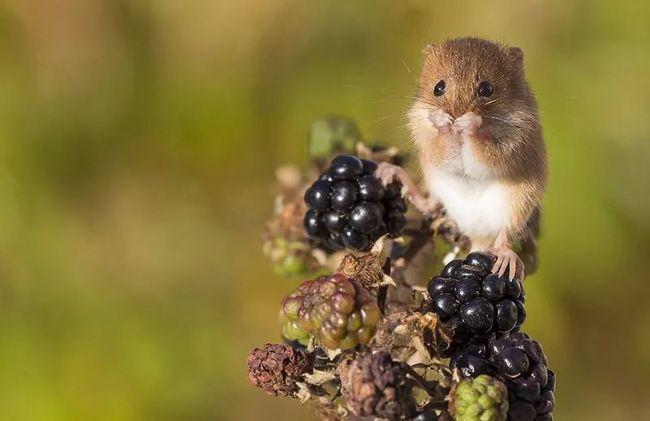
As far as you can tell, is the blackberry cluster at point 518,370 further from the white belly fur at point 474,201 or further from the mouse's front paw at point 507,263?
the white belly fur at point 474,201

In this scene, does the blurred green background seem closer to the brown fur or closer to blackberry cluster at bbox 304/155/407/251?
the brown fur

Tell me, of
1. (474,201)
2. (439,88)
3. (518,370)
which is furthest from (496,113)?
(518,370)

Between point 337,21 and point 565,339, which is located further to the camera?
point 337,21

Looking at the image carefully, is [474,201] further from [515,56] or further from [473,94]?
[515,56]

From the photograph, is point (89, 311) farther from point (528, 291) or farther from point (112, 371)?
point (528, 291)

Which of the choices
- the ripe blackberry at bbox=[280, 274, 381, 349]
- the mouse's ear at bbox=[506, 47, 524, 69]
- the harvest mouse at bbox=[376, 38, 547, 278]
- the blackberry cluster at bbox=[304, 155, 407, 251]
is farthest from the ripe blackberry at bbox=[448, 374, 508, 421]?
the mouse's ear at bbox=[506, 47, 524, 69]

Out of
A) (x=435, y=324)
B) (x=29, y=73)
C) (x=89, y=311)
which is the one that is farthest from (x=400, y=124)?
(x=29, y=73)
